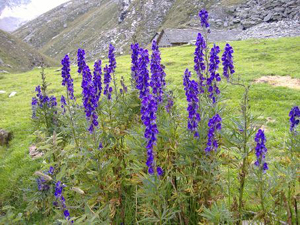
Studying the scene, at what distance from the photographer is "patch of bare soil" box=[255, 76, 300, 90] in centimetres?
1363

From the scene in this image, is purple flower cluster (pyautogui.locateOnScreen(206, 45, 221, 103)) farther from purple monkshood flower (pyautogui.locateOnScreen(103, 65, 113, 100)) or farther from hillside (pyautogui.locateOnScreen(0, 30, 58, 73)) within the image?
hillside (pyautogui.locateOnScreen(0, 30, 58, 73))

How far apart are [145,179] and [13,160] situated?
727cm

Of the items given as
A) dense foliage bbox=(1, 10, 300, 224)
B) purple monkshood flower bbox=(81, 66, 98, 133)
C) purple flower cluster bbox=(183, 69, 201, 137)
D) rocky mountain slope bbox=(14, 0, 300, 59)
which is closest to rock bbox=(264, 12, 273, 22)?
rocky mountain slope bbox=(14, 0, 300, 59)

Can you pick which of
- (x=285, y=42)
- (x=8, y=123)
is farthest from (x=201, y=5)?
(x=8, y=123)

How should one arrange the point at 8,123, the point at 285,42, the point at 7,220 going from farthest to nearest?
the point at 285,42 < the point at 8,123 < the point at 7,220

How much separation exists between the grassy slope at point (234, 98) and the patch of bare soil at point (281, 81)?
17.6 inches

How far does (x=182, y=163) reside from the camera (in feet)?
10.6

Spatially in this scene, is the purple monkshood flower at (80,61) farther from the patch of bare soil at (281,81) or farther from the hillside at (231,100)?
the patch of bare soil at (281,81)

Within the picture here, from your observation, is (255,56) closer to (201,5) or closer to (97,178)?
(97,178)

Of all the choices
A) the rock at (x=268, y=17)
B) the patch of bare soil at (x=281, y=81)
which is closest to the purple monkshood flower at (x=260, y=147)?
the patch of bare soil at (x=281, y=81)

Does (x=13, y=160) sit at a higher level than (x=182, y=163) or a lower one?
lower

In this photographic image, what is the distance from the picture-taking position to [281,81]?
564 inches

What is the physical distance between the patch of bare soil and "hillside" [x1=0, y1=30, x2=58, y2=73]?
3294 cm

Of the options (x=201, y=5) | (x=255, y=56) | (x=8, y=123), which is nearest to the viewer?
(x=8, y=123)
